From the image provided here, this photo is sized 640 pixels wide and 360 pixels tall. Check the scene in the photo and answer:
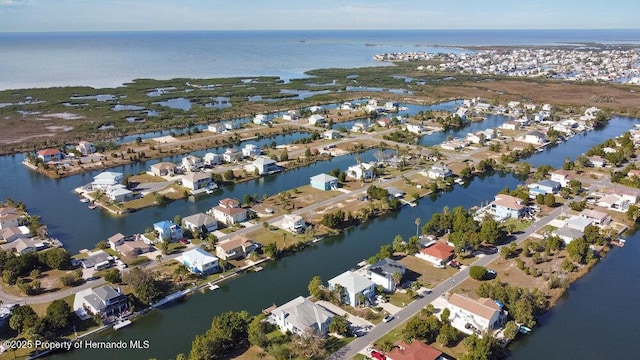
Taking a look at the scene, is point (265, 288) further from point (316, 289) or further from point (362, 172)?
point (362, 172)

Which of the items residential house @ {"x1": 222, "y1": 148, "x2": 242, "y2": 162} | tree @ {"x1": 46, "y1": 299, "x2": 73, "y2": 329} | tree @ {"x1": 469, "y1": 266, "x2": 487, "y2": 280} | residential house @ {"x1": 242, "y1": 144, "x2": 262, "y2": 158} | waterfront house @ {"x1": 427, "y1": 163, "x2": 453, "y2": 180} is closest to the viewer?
tree @ {"x1": 46, "y1": 299, "x2": 73, "y2": 329}

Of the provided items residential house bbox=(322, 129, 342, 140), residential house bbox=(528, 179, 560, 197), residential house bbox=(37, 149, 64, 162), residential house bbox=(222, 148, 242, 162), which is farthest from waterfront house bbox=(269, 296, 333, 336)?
residential house bbox=(322, 129, 342, 140)

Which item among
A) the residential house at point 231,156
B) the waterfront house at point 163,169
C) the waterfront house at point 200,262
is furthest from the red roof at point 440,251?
the waterfront house at point 163,169

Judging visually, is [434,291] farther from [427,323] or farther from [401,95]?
[401,95]

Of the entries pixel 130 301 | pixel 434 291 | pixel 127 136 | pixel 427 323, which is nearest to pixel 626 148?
pixel 434 291

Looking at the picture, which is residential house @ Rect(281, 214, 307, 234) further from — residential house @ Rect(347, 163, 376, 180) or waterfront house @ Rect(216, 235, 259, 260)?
residential house @ Rect(347, 163, 376, 180)

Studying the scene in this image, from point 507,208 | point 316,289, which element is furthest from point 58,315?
point 507,208

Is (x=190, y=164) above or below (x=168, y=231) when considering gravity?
above
